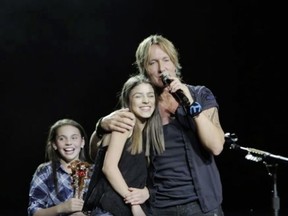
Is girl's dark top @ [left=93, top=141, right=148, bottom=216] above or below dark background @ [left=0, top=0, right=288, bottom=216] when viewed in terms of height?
below

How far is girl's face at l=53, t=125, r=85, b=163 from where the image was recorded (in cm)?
271

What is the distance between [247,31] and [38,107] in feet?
5.37

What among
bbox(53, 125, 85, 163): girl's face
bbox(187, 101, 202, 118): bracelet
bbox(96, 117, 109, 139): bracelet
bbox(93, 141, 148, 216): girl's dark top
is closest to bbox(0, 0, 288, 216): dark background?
bbox(53, 125, 85, 163): girl's face

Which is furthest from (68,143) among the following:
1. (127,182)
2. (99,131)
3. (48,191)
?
(127,182)

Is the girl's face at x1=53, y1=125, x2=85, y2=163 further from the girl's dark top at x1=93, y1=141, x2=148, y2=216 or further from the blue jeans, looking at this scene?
the blue jeans

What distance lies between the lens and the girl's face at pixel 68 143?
271 cm

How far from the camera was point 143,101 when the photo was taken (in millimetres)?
2238

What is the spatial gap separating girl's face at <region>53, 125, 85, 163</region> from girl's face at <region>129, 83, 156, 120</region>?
20.1 inches

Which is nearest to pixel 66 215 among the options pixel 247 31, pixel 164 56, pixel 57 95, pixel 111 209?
pixel 111 209

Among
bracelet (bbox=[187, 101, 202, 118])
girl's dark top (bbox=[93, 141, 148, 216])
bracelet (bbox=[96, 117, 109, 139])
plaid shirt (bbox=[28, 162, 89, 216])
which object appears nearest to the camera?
bracelet (bbox=[187, 101, 202, 118])

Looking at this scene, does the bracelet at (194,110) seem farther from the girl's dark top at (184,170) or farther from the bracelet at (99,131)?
the bracelet at (99,131)

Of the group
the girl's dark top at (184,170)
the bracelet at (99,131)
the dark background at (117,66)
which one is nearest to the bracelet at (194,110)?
the girl's dark top at (184,170)

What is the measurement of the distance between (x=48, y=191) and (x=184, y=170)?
0.81m

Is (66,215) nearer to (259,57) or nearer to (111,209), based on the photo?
(111,209)
